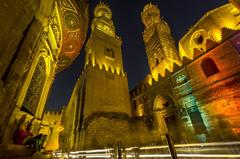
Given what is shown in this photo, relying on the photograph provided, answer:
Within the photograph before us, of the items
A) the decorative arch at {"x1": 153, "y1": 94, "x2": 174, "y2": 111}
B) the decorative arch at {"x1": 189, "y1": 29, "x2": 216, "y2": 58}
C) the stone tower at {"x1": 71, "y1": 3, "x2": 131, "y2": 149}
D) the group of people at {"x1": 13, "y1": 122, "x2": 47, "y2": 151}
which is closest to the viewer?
the group of people at {"x1": 13, "y1": 122, "x2": 47, "y2": 151}

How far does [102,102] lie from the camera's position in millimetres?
15906

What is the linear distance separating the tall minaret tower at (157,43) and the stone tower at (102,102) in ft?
21.4

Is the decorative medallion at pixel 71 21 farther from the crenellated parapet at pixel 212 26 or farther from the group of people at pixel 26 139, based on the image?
the crenellated parapet at pixel 212 26

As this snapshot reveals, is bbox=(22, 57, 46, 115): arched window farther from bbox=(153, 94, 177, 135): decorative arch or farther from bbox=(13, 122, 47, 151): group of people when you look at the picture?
bbox=(153, 94, 177, 135): decorative arch

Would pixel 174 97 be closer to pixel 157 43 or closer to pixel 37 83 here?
pixel 37 83

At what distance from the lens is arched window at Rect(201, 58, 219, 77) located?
12859 millimetres

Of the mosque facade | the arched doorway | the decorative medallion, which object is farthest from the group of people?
the arched doorway

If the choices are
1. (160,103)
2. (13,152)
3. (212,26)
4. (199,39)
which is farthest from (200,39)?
(13,152)

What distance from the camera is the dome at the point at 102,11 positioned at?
31.8m

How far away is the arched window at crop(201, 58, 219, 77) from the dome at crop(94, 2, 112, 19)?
25.4 meters

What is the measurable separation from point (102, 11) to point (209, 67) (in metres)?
27.6

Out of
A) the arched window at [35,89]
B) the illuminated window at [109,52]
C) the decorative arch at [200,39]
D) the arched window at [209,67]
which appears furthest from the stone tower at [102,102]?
the decorative arch at [200,39]

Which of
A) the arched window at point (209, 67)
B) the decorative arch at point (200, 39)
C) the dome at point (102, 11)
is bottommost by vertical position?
the arched window at point (209, 67)

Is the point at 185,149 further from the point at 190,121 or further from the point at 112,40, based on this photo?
the point at 112,40
